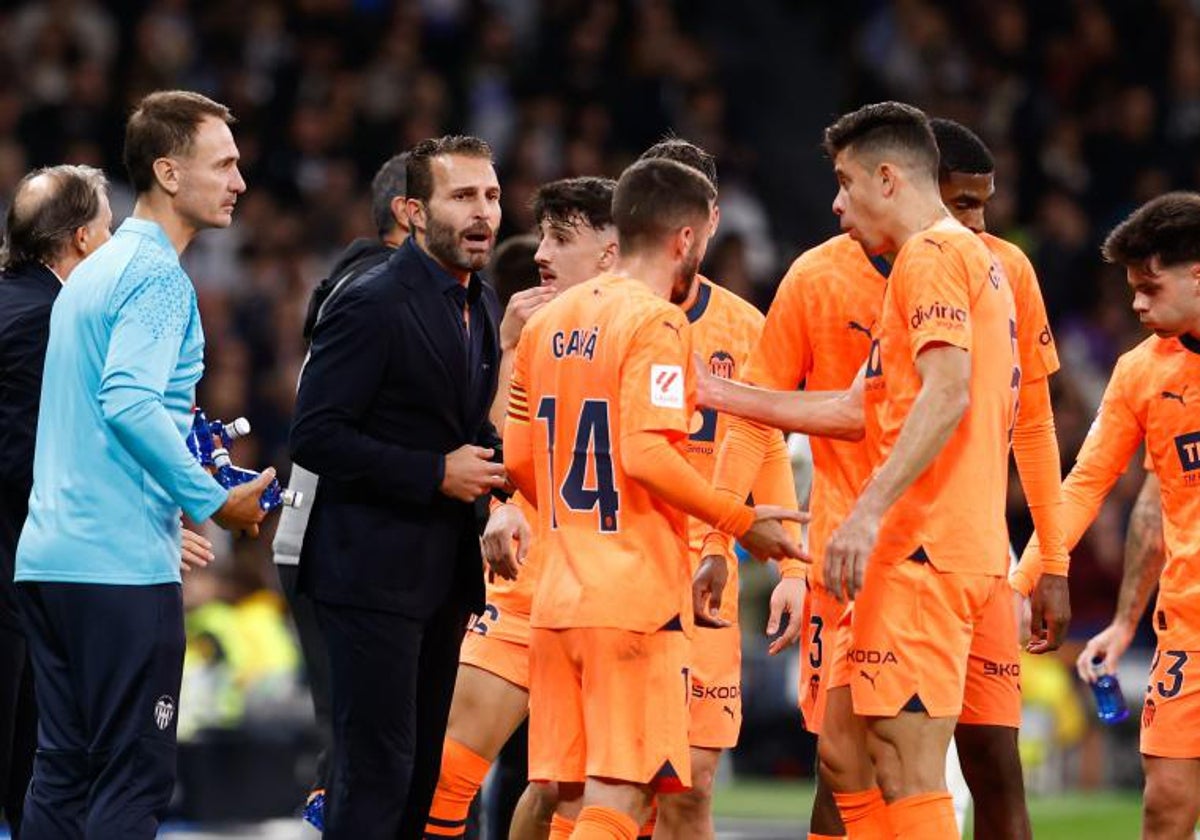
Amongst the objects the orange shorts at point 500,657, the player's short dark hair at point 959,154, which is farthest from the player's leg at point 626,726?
the player's short dark hair at point 959,154

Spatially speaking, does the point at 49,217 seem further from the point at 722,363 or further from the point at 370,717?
the point at 722,363

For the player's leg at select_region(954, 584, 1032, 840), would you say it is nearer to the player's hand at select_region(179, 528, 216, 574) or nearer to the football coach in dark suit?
the football coach in dark suit

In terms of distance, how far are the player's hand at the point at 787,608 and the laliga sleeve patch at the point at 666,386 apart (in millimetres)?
1221

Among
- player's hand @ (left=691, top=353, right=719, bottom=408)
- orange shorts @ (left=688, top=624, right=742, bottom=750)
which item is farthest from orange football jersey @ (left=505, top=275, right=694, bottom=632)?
orange shorts @ (left=688, top=624, right=742, bottom=750)

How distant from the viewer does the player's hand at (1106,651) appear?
23.9ft

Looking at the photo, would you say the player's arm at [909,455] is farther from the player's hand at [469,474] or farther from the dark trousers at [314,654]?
the dark trousers at [314,654]

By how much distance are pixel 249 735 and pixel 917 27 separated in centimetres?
939

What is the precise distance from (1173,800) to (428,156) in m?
3.16

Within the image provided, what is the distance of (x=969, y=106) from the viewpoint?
17.8 m

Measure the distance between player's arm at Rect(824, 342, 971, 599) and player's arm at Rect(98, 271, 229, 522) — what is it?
1.78m

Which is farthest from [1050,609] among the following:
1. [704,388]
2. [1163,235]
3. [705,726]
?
[704,388]

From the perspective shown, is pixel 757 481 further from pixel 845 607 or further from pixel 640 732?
A: pixel 640 732

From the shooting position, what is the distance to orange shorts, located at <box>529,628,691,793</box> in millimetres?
5836

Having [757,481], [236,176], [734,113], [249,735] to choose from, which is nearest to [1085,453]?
[757,481]
